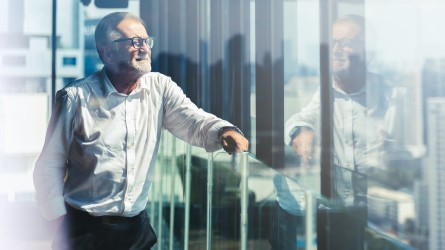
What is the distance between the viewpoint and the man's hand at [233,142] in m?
2.30

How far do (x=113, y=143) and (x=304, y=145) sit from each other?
72 cm

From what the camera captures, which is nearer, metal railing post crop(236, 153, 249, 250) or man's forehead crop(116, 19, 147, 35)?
metal railing post crop(236, 153, 249, 250)

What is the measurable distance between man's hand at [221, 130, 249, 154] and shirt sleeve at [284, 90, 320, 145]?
8.6 inches

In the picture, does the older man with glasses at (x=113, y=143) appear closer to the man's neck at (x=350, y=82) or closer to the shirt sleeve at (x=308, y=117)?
the shirt sleeve at (x=308, y=117)

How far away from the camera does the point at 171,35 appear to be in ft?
14.5

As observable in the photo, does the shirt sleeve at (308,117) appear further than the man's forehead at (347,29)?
Yes

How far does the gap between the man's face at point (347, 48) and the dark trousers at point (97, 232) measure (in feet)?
3.27

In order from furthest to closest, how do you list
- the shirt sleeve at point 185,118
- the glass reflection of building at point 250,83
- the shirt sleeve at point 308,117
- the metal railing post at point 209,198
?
the metal railing post at point 209,198, the shirt sleeve at point 185,118, the shirt sleeve at point 308,117, the glass reflection of building at point 250,83

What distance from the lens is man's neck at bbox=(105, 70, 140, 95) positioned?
8.38ft

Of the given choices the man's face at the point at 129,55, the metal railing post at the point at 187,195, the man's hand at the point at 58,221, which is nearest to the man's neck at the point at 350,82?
the man's face at the point at 129,55

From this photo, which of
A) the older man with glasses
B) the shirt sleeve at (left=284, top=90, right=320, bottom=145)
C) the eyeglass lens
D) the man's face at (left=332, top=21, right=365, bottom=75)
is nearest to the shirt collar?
the older man with glasses

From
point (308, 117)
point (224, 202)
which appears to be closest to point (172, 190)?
point (224, 202)

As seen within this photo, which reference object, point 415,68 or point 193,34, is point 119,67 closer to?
point 415,68

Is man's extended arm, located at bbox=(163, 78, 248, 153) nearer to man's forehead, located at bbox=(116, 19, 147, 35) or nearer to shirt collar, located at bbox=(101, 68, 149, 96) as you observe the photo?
shirt collar, located at bbox=(101, 68, 149, 96)
